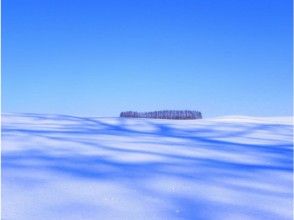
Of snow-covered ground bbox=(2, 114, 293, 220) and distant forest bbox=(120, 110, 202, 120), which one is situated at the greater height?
distant forest bbox=(120, 110, 202, 120)

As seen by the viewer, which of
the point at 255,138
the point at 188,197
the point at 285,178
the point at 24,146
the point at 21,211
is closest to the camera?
the point at 21,211

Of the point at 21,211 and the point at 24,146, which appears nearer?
the point at 21,211

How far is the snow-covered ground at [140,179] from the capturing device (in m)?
0.86

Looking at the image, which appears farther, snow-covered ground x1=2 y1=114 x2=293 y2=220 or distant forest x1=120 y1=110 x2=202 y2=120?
distant forest x1=120 y1=110 x2=202 y2=120

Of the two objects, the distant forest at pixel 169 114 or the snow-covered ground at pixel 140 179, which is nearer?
the snow-covered ground at pixel 140 179

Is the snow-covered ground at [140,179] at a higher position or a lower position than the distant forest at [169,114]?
lower

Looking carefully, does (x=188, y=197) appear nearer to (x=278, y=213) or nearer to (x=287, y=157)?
(x=278, y=213)

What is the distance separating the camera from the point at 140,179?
3.55 feet

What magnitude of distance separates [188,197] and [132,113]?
390 cm

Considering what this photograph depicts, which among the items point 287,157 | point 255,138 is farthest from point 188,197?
point 255,138

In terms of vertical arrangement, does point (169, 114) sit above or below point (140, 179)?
above

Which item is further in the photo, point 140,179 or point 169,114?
point 169,114

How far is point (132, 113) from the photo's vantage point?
484cm

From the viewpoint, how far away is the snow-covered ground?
2.83 feet
